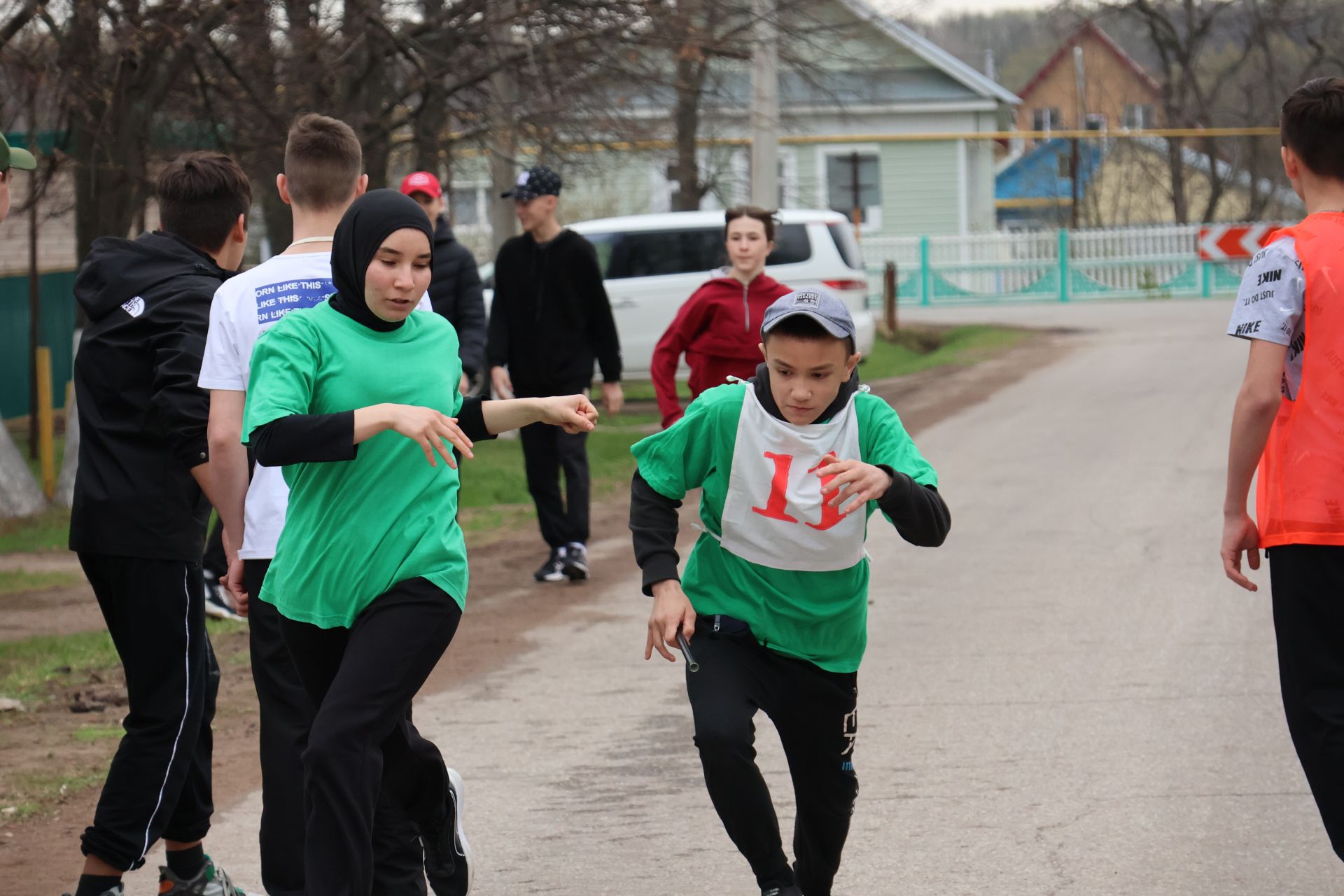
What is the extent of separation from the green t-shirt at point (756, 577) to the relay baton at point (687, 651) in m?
0.14

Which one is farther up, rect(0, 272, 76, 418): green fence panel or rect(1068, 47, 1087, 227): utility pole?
rect(1068, 47, 1087, 227): utility pole

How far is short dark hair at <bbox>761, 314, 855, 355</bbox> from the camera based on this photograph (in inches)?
150

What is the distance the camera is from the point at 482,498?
1291 centimetres

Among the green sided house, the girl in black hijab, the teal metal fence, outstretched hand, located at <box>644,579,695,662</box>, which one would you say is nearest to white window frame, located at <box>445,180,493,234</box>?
the green sided house

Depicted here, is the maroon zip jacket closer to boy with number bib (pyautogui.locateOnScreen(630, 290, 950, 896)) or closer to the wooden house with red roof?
boy with number bib (pyautogui.locateOnScreen(630, 290, 950, 896))

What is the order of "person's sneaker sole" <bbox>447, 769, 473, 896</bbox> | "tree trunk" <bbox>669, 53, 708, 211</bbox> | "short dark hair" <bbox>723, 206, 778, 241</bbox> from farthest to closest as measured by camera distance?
"tree trunk" <bbox>669, 53, 708, 211</bbox>, "short dark hair" <bbox>723, 206, 778, 241</bbox>, "person's sneaker sole" <bbox>447, 769, 473, 896</bbox>

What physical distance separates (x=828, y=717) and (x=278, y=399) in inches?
58.5

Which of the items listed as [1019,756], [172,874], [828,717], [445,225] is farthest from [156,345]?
[445,225]

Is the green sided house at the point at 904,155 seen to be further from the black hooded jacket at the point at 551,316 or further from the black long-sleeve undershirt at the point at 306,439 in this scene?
the black long-sleeve undershirt at the point at 306,439

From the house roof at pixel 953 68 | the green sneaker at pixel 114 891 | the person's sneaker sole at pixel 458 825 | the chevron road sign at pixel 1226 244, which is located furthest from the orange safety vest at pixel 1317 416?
the house roof at pixel 953 68

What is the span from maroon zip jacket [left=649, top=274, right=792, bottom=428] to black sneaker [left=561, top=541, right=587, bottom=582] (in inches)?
66.5

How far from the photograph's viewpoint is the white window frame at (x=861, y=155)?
43375mm

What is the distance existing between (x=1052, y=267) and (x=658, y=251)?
21.0 meters

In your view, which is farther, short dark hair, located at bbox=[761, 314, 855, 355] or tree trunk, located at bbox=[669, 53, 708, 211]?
tree trunk, located at bbox=[669, 53, 708, 211]
